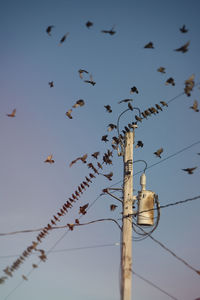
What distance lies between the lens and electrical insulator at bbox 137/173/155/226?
9839mm

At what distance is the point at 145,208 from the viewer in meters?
9.88

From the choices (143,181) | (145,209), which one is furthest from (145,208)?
(143,181)

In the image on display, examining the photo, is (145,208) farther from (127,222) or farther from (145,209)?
(127,222)

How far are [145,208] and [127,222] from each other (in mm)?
757

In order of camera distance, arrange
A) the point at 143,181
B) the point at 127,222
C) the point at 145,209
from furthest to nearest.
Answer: the point at 143,181 < the point at 145,209 < the point at 127,222

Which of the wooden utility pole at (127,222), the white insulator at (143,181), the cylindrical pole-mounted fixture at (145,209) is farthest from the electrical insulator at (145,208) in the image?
the wooden utility pole at (127,222)

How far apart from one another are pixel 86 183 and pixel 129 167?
1.39 meters

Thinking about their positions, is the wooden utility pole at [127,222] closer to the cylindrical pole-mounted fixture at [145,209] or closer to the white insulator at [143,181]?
the cylindrical pole-mounted fixture at [145,209]

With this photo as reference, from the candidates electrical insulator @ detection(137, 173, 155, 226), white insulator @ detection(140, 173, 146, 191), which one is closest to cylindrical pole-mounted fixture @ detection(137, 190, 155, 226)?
electrical insulator @ detection(137, 173, 155, 226)

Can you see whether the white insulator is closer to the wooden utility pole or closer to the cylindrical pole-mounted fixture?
the cylindrical pole-mounted fixture

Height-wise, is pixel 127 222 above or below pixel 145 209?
below

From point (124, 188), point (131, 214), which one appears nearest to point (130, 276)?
point (131, 214)

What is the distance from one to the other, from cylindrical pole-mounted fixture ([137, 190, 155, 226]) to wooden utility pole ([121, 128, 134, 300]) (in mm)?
335

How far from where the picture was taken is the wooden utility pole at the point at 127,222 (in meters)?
8.69
